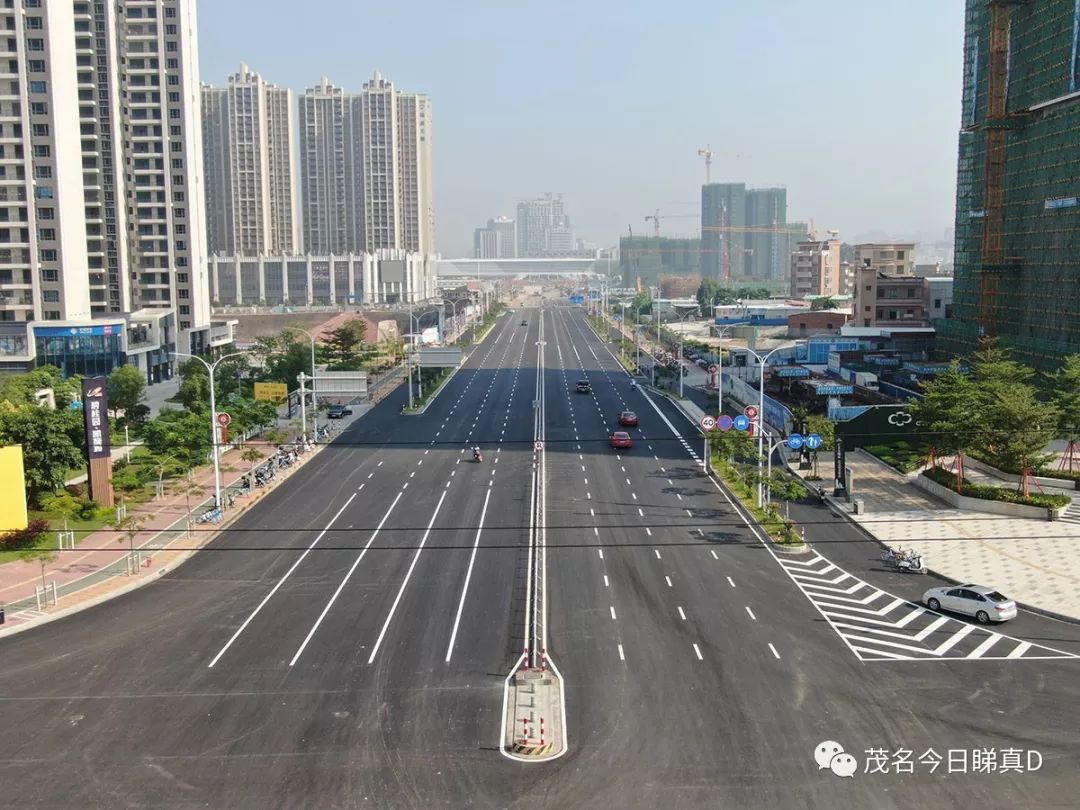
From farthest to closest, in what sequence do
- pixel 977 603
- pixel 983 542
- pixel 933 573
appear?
pixel 983 542, pixel 933 573, pixel 977 603

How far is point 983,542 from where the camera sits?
38.5 metres

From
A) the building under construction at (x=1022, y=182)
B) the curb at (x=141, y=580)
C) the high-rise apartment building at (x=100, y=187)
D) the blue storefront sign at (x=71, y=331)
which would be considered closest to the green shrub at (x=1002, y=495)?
the building under construction at (x=1022, y=182)

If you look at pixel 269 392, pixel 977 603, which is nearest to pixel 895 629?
pixel 977 603

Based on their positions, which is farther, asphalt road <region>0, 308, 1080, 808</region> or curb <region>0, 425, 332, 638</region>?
curb <region>0, 425, 332, 638</region>

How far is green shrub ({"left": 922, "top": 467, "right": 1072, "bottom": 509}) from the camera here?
1647 inches

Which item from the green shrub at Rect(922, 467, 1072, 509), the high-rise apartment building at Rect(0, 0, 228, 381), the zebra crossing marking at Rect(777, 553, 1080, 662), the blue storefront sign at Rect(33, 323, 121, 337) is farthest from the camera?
the blue storefront sign at Rect(33, 323, 121, 337)

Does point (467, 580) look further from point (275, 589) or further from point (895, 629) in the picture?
point (895, 629)

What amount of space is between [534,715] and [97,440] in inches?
1087

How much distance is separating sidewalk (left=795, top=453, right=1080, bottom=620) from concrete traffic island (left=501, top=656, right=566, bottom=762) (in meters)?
15.7

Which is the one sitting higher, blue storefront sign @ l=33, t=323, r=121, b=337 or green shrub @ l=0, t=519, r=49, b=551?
blue storefront sign @ l=33, t=323, r=121, b=337

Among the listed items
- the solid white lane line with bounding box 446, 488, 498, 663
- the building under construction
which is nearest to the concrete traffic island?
the solid white lane line with bounding box 446, 488, 498, 663

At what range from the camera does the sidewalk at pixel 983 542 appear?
32.7 metres

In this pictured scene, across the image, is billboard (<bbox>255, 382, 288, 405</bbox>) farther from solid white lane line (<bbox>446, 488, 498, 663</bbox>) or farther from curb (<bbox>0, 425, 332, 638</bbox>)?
solid white lane line (<bbox>446, 488, 498, 663</bbox>)

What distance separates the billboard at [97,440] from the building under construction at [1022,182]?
52.5 metres
